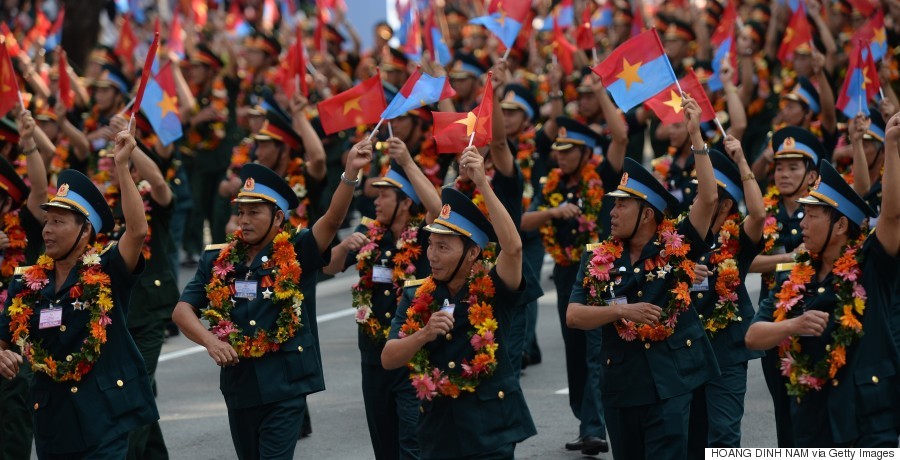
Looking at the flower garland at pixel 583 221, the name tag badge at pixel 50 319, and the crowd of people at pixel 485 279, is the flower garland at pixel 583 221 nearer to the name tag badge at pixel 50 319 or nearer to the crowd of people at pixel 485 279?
the crowd of people at pixel 485 279

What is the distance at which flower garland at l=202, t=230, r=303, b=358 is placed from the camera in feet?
26.3

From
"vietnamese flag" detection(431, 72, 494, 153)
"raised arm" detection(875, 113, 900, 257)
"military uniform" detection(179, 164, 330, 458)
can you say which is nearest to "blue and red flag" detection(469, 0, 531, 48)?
"vietnamese flag" detection(431, 72, 494, 153)

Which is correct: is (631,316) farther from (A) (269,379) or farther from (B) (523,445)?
(B) (523,445)

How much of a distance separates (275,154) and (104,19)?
1873cm

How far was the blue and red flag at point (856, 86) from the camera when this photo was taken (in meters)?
11.1

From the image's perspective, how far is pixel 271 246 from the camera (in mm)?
8297

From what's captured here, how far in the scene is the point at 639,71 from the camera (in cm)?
921

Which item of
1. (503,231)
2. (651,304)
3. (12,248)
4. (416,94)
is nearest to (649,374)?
(651,304)

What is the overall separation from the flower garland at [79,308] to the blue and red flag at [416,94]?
230 centimetres

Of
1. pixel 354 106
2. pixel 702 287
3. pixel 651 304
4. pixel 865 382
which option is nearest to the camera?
pixel 865 382

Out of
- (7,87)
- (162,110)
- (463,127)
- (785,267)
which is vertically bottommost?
(785,267)

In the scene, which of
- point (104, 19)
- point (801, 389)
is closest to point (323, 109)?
point (801, 389)

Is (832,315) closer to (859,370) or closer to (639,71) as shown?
→ (859,370)

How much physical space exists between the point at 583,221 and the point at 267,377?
4015mm
